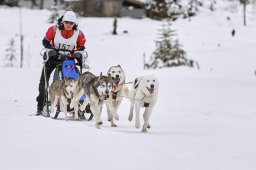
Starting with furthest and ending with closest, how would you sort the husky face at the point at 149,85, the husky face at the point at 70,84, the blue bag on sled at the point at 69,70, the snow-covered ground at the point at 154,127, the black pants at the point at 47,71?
the black pants at the point at 47,71 < the blue bag on sled at the point at 69,70 < the husky face at the point at 70,84 < the husky face at the point at 149,85 < the snow-covered ground at the point at 154,127

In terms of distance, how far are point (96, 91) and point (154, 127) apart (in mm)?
1902

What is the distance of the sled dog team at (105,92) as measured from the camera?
7.93m

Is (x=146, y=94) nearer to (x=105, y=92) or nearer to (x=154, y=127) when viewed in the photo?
(x=105, y=92)

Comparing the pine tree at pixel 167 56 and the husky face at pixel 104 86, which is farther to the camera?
the pine tree at pixel 167 56

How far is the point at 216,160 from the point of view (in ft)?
18.6

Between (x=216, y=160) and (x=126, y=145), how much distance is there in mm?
1013

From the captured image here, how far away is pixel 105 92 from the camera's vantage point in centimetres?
777

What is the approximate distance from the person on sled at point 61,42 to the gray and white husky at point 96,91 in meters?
0.60

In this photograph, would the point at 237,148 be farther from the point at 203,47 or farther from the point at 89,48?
the point at 203,47

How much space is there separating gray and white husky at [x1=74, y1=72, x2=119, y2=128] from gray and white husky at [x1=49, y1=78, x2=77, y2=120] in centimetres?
12

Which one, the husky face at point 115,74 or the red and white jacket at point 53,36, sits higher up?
the red and white jacket at point 53,36

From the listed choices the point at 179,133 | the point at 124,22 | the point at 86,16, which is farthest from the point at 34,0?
the point at 179,133

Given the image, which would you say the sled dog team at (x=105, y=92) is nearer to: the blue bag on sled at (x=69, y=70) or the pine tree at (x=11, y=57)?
the blue bag on sled at (x=69, y=70)

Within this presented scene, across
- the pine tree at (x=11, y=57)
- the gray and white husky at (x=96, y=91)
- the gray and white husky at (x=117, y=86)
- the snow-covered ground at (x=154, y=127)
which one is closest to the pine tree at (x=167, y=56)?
the snow-covered ground at (x=154, y=127)
